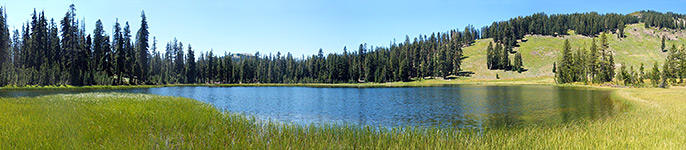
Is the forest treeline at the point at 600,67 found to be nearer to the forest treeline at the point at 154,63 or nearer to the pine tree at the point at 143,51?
the forest treeline at the point at 154,63

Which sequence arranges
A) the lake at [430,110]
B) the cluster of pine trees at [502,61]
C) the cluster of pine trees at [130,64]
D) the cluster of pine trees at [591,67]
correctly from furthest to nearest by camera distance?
1. the cluster of pine trees at [502,61]
2. the cluster of pine trees at [591,67]
3. the cluster of pine trees at [130,64]
4. the lake at [430,110]

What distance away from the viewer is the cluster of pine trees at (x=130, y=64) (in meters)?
66.6

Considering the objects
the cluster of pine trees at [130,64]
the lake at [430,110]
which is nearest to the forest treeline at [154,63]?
the cluster of pine trees at [130,64]

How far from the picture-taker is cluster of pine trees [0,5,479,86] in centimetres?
6656

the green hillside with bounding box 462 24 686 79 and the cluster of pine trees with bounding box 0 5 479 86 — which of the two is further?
the green hillside with bounding box 462 24 686 79

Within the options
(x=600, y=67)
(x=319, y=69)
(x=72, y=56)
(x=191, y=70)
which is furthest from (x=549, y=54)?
(x=72, y=56)

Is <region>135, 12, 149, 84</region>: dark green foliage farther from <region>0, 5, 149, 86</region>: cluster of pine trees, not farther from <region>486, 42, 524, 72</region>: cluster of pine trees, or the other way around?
<region>486, 42, 524, 72</region>: cluster of pine trees

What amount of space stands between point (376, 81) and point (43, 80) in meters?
95.9

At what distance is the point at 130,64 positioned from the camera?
78.2m

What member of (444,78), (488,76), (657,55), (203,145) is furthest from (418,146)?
(657,55)

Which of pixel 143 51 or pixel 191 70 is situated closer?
pixel 143 51

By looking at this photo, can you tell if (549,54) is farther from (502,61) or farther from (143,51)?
(143,51)

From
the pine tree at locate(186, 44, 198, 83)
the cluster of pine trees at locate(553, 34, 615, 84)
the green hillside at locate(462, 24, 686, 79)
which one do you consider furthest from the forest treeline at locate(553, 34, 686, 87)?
the pine tree at locate(186, 44, 198, 83)

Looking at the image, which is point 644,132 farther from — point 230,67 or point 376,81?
point 230,67
